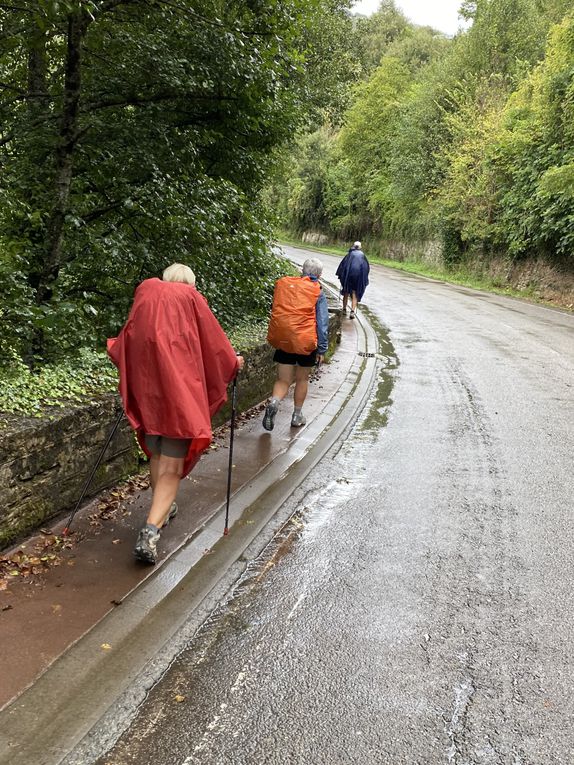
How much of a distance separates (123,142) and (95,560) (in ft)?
14.6

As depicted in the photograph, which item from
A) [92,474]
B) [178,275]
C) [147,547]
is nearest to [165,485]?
[147,547]

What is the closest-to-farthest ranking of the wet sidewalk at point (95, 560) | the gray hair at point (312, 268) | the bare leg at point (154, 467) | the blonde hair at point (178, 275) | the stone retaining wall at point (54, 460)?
the wet sidewalk at point (95, 560)
the stone retaining wall at point (54, 460)
the blonde hair at point (178, 275)
the bare leg at point (154, 467)
the gray hair at point (312, 268)

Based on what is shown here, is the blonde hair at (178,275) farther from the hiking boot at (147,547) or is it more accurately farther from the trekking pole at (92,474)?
the hiking boot at (147,547)

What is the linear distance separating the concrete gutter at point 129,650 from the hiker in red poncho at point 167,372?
331 mm

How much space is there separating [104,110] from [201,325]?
3894 millimetres

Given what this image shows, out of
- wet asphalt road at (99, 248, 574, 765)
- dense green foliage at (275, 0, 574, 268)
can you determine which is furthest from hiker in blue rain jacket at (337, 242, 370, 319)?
wet asphalt road at (99, 248, 574, 765)

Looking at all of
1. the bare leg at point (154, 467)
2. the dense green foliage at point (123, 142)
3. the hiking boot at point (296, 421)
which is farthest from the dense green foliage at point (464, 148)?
the bare leg at point (154, 467)

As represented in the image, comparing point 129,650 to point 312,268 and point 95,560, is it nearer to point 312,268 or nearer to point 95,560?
point 95,560

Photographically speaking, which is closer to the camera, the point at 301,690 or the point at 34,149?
the point at 301,690

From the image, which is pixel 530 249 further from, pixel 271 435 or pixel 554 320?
pixel 271 435

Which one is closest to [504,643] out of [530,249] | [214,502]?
[214,502]

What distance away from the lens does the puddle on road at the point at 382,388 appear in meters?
7.49

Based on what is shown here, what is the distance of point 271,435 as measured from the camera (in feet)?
22.0

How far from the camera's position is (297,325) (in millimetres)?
6523
